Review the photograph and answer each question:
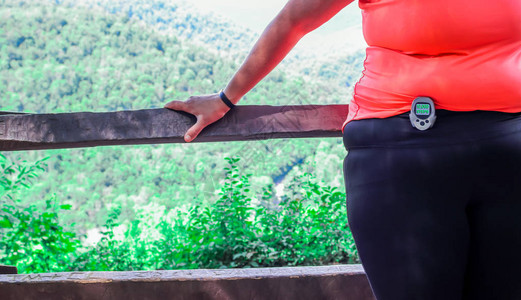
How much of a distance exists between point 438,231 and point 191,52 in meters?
23.9

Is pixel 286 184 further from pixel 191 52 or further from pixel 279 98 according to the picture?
pixel 191 52

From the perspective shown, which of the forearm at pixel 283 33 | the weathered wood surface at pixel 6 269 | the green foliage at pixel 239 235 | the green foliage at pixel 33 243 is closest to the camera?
the forearm at pixel 283 33

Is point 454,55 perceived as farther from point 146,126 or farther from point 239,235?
point 239,235

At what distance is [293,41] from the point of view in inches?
41.2

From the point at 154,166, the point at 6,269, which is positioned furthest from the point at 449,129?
the point at 154,166

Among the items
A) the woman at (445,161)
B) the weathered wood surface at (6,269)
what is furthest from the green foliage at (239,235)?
the woman at (445,161)

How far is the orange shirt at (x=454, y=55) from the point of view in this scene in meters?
0.75

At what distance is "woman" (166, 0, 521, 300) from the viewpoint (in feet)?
2.41

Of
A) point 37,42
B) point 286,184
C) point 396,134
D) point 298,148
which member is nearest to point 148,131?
point 396,134

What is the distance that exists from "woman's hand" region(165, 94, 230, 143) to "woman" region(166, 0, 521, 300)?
63 cm

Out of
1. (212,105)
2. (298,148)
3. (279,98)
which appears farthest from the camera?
(279,98)

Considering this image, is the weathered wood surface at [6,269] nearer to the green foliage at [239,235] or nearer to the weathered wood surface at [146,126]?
the weathered wood surface at [146,126]

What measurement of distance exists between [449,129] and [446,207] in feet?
0.35

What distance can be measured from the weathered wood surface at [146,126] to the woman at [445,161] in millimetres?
697
